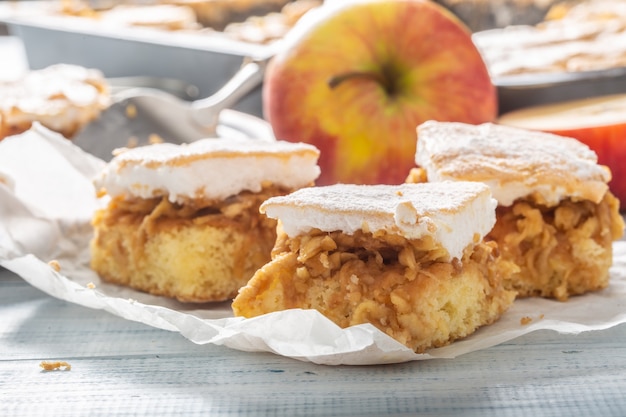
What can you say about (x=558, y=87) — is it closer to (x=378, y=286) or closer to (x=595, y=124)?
(x=595, y=124)

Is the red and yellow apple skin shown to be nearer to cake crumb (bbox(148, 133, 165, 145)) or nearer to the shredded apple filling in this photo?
the shredded apple filling

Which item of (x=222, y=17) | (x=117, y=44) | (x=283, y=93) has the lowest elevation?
(x=222, y=17)

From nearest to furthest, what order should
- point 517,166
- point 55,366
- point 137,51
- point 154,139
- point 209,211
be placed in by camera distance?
point 55,366, point 517,166, point 209,211, point 154,139, point 137,51

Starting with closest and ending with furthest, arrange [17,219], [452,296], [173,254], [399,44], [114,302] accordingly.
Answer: [452,296] → [114,302] → [173,254] → [17,219] → [399,44]

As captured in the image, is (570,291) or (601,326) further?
(570,291)

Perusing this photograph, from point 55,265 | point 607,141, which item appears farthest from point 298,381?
point 607,141

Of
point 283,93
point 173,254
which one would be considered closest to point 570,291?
point 173,254

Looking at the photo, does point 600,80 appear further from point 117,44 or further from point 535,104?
point 117,44
